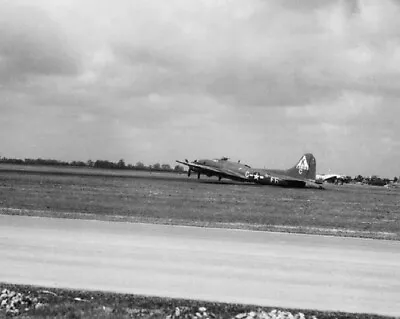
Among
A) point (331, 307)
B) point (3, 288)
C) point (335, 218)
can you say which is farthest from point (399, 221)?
point (3, 288)

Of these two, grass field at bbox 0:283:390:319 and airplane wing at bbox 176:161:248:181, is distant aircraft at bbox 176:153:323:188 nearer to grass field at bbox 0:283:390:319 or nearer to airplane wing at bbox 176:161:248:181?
airplane wing at bbox 176:161:248:181

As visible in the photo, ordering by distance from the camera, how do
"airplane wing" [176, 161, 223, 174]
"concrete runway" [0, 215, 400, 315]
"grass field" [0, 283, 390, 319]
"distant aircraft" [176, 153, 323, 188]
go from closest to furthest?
"grass field" [0, 283, 390, 319] < "concrete runway" [0, 215, 400, 315] < "distant aircraft" [176, 153, 323, 188] < "airplane wing" [176, 161, 223, 174]

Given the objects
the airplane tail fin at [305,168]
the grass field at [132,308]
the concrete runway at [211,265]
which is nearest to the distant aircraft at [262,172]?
the airplane tail fin at [305,168]

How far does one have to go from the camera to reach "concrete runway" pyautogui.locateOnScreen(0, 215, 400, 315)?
848cm

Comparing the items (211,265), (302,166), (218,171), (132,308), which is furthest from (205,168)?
(132,308)

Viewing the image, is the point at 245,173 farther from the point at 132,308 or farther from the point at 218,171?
the point at 132,308

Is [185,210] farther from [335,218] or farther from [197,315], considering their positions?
[197,315]

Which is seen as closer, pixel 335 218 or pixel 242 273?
pixel 242 273

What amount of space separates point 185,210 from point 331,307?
701 inches

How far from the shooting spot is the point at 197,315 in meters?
7.50

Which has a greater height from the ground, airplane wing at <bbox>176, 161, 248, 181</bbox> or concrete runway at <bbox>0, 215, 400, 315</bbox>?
airplane wing at <bbox>176, 161, 248, 181</bbox>

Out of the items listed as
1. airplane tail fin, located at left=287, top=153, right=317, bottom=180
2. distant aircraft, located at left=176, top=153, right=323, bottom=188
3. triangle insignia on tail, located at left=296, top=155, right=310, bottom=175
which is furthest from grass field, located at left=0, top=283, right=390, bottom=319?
triangle insignia on tail, located at left=296, top=155, right=310, bottom=175

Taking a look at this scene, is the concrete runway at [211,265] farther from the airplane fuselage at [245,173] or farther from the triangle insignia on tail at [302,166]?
the triangle insignia on tail at [302,166]

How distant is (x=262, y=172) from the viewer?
61500 mm
